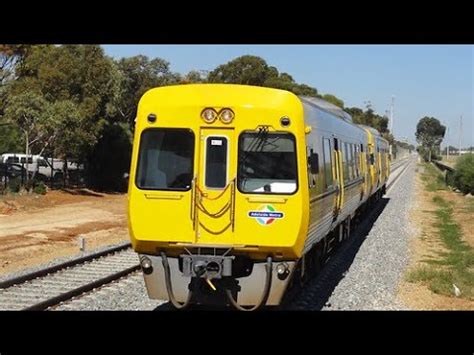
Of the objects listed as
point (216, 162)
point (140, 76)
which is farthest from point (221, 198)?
point (140, 76)

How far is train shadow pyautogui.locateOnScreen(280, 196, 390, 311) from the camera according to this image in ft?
35.7

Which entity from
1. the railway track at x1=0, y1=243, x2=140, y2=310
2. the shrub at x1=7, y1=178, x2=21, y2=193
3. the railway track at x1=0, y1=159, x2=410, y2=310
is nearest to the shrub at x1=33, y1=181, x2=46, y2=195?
the shrub at x1=7, y1=178, x2=21, y2=193

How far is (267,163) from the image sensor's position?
923cm

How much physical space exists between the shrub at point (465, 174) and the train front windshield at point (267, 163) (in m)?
35.6

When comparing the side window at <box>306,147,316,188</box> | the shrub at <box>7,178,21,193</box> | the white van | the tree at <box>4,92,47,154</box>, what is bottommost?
the shrub at <box>7,178,21,193</box>

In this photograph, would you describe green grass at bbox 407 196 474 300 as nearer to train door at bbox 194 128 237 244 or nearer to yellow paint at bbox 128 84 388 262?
yellow paint at bbox 128 84 388 262

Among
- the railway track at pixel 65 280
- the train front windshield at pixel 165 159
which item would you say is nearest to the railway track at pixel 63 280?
the railway track at pixel 65 280

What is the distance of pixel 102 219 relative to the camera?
25.5 metres

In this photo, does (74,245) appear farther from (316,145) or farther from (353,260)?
(316,145)

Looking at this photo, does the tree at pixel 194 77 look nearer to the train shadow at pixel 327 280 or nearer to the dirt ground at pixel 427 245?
the dirt ground at pixel 427 245

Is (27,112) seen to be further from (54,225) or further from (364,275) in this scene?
(364,275)

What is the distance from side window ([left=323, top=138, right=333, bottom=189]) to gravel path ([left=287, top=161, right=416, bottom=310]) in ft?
6.08
